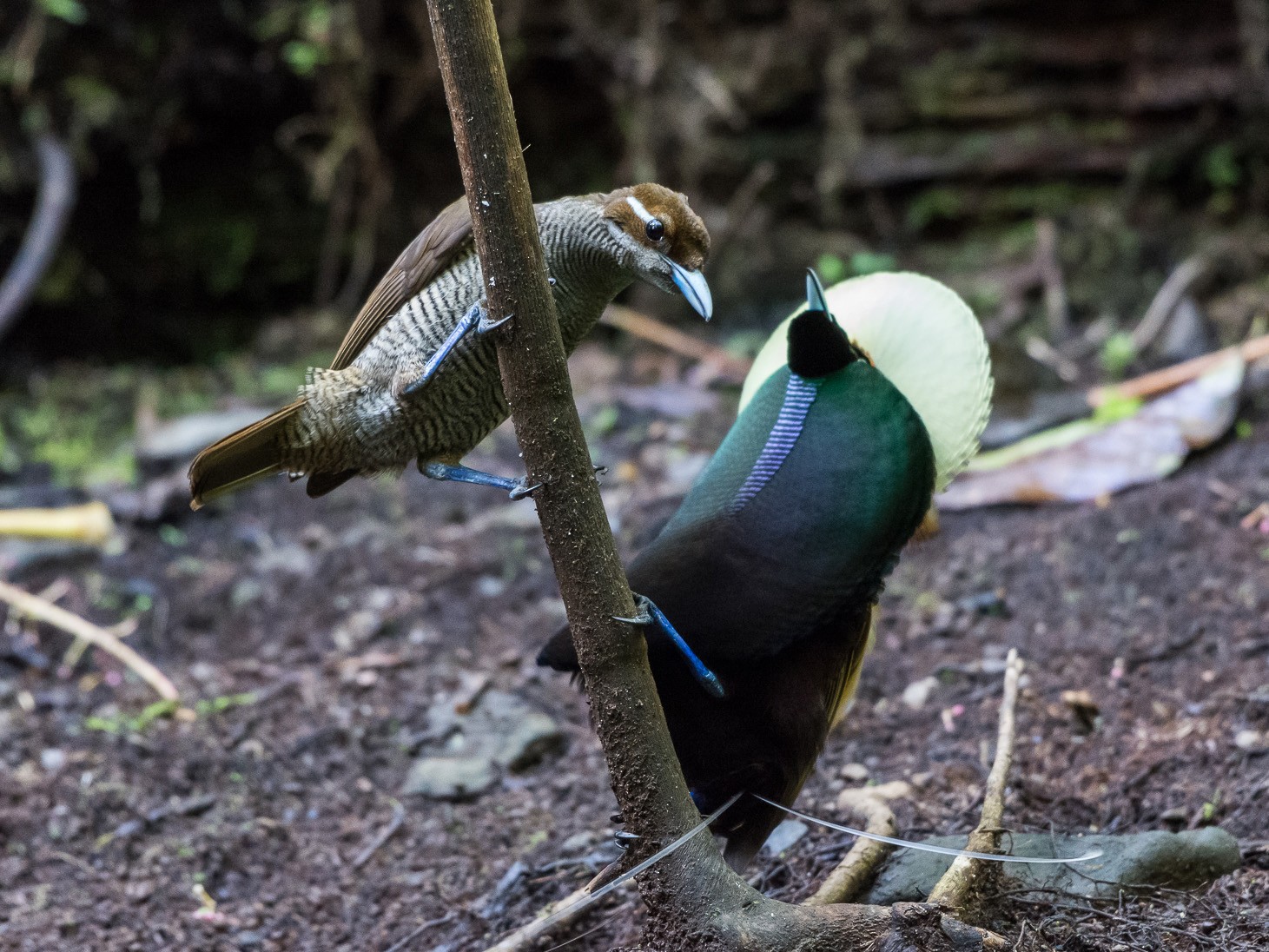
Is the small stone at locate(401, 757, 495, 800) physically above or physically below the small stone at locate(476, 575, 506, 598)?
below

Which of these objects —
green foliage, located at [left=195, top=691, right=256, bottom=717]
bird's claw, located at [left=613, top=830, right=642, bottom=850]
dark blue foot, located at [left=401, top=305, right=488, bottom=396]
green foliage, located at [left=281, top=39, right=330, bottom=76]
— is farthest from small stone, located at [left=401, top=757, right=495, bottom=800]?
green foliage, located at [left=281, top=39, right=330, bottom=76]

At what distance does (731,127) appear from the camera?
6.64m

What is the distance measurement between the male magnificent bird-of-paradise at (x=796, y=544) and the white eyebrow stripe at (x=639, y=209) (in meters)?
0.32

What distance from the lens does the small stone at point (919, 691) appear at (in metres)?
3.26

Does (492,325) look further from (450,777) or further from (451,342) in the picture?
(450,777)

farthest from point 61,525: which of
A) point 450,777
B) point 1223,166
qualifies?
point 1223,166

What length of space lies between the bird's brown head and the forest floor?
4.01 ft

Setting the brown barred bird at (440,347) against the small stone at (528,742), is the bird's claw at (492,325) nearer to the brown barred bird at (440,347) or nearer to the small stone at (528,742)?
the brown barred bird at (440,347)

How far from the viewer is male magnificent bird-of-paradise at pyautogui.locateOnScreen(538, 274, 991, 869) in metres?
2.12

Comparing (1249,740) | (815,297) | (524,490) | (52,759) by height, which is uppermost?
(815,297)

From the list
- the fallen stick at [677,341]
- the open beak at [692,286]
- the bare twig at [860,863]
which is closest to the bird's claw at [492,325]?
the open beak at [692,286]

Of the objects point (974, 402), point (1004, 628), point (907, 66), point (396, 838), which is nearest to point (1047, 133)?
point (907, 66)

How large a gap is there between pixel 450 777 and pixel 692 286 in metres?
1.64

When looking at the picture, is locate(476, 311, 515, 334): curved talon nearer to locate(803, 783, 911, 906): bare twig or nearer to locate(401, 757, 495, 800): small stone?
locate(803, 783, 911, 906): bare twig
